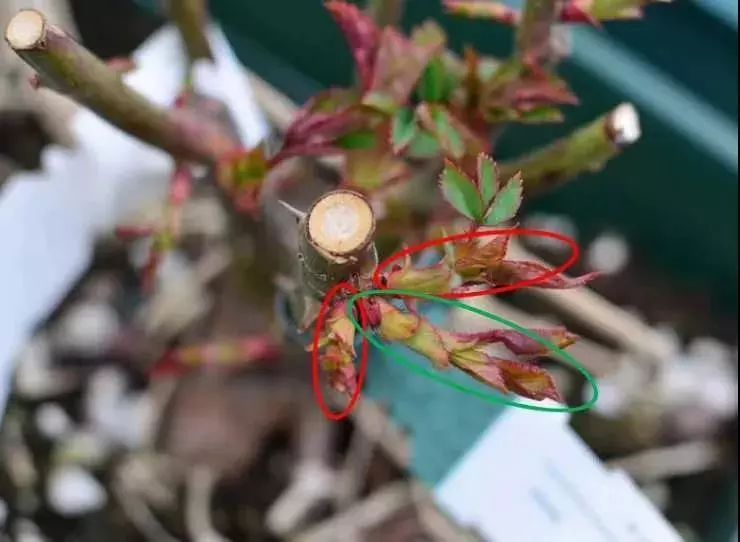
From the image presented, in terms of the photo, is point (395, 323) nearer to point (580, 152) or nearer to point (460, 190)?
point (460, 190)

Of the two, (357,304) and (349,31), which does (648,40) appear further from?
(357,304)

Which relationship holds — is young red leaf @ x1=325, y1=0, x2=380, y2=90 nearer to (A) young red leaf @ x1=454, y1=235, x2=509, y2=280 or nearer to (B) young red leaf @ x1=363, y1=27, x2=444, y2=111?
(B) young red leaf @ x1=363, y1=27, x2=444, y2=111

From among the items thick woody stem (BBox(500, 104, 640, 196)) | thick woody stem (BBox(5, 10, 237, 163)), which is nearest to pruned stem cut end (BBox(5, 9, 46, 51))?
thick woody stem (BBox(5, 10, 237, 163))

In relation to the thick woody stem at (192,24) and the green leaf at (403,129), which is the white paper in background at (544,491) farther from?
the thick woody stem at (192,24)

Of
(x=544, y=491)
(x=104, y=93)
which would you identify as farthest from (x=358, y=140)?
(x=544, y=491)

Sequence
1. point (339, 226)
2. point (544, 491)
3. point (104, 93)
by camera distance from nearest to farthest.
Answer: point (339, 226)
point (104, 93)
point (544, 491)
